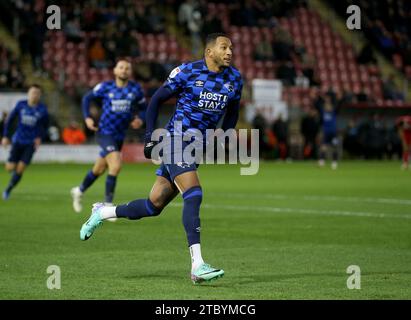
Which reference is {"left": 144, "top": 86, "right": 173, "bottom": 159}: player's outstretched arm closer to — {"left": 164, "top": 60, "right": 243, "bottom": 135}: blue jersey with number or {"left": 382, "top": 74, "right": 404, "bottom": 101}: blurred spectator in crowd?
{"left": 164, "top": 60, "right": 243, "bottom": 135}: blue jersey with number

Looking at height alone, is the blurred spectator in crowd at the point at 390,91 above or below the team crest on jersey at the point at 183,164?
above

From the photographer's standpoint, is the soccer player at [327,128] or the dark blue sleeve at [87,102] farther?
the soccer player at [327,128]

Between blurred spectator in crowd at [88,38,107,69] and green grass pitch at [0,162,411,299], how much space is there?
13421mm

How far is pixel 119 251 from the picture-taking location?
1228 centimetres

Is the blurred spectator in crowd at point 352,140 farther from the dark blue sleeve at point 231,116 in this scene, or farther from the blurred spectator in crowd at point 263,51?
the dark blue sleeve at point 231,116

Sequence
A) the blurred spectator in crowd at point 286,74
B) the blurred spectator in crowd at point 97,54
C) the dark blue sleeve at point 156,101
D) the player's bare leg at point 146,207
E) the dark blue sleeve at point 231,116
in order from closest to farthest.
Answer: the dark blue sleeve at point 156,101 < the player's bare leg at point 146,207 < the dark blue sleeve at point 231,116 < the blurred spectator in crowd at point 97,54 < the blurred spectator in crowd at point 286,74

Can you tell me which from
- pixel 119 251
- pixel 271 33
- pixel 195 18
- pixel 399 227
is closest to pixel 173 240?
pixel 119 251

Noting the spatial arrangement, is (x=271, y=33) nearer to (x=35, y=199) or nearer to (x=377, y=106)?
(x=377, y=106)

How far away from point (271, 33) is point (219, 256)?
31593mm

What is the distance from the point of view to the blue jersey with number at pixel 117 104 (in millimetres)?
17062

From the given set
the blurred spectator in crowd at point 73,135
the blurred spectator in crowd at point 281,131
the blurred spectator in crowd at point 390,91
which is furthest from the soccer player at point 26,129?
the blurred spectator in crowd at point 390,91

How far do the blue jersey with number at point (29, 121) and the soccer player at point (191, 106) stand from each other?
10.9 metres

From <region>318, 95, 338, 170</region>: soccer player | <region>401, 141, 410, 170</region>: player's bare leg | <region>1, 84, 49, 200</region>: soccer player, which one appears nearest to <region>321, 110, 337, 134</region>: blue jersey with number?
<region>318, 95, 338, 170</region>: soccer player

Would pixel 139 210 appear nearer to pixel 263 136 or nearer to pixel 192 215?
pixel 192 215
